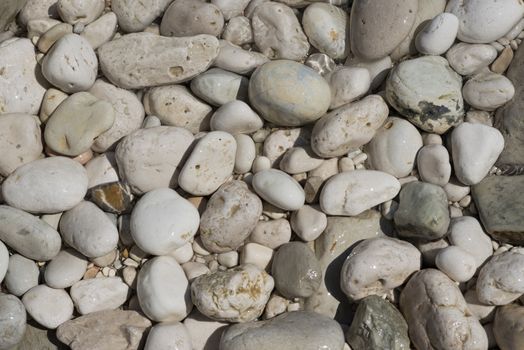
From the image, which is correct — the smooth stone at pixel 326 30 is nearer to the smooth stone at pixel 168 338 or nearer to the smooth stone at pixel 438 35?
Result: the smooth stone at pixel 438 35

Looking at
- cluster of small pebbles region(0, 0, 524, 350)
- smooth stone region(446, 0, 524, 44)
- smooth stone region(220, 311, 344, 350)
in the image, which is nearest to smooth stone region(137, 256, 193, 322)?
cluster of small pebbles region(0, 0, 524, 350)

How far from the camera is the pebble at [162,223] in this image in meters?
3.42

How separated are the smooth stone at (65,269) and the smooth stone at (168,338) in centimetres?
51

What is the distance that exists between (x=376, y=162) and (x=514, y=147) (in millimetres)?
737

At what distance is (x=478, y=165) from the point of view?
351 cm

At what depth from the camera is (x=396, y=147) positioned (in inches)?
144

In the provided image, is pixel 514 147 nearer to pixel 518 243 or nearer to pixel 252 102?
pixel 518 243

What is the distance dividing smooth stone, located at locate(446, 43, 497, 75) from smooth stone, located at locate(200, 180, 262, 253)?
1.36 m

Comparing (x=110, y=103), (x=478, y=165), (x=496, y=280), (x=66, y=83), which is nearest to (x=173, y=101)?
(x=110, y=103)

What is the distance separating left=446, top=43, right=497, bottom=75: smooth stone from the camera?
3.76 metres

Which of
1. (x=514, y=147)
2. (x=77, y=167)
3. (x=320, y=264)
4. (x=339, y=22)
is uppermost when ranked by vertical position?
(x=339, y=22)

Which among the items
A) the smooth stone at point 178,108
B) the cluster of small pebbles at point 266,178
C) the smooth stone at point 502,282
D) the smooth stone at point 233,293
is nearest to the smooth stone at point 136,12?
the cluster of small pebbles at point 266,178

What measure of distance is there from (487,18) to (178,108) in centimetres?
179

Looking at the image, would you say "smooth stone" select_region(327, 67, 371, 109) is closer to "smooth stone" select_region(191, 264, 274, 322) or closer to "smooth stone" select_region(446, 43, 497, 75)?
"smooth stone" select_region(446, 43, 497, 75)
